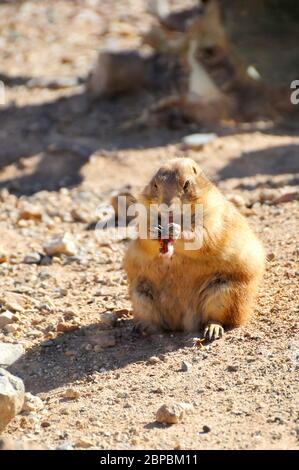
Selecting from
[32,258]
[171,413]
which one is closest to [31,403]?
[171,413]

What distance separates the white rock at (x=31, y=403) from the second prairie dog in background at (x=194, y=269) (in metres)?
1.15

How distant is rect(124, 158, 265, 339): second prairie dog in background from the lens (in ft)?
21.7

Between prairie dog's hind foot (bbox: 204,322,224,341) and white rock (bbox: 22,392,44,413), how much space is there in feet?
4.15

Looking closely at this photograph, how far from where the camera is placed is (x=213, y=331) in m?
6.62

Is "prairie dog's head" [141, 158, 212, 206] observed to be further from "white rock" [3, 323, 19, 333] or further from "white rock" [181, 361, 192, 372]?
"white rock" [3, 323, 19, 333]

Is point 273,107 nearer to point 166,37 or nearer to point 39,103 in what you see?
point 166,37

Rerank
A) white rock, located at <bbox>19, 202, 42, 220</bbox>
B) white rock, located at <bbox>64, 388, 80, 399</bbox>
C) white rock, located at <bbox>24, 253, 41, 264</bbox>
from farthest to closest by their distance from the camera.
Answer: white rock, located at <bbox>19, 202, 42, 220</bbox> < white rock, located at <bbox>24, 253, 41, 264</bbox> < white rock, located at <bbox>64, 388, 80, 399</bbox>

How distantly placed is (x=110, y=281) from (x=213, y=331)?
1.76 m

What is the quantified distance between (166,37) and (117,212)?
4.11 metres

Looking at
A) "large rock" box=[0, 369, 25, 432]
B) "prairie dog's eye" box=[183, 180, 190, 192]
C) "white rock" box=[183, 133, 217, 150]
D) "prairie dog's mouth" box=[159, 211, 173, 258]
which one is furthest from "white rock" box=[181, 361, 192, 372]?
"white rock" box=[183, 133, 217, 150]

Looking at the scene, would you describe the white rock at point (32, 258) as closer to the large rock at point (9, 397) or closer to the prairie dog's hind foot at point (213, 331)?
the prairie dog's hind foot at point (213, 331)

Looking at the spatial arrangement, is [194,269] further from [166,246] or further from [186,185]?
[186,185]

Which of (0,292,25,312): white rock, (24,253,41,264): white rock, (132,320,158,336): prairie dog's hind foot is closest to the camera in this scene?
(132,320,158,336): prairie dog's hind foot

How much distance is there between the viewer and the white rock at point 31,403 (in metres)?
5.92
